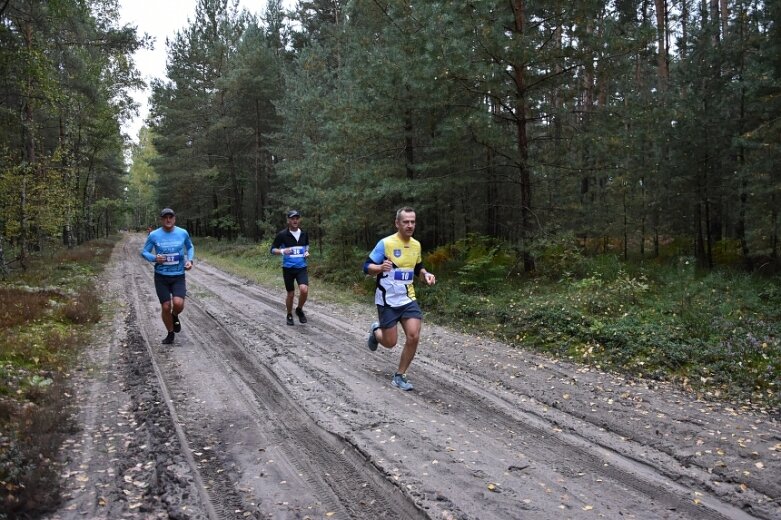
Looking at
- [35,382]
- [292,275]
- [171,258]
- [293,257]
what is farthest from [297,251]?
[35,382]

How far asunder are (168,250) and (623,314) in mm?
8320

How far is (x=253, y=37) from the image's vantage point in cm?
2988

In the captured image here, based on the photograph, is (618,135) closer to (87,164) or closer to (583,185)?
(583,185)

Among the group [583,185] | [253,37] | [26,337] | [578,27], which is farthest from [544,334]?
[253,37]

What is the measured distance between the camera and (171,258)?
797cm

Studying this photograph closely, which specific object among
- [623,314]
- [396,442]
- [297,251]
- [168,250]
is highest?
[168,250]

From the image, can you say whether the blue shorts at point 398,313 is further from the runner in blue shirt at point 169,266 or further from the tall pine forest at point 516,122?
the tall pine forest at point 516,122

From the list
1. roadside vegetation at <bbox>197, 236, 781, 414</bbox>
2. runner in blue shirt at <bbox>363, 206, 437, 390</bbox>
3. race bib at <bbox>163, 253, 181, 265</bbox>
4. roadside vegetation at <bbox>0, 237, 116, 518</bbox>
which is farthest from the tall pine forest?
race bib at <bbox>163, 253, 181, 265</bbox>

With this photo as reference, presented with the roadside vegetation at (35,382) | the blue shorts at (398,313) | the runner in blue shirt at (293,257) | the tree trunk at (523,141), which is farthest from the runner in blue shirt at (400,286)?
the tree trunk at (523,141)

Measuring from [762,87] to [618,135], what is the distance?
19.7ft

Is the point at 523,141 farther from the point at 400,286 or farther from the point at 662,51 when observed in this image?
the point at 662,51

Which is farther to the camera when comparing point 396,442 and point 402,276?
point 402,276

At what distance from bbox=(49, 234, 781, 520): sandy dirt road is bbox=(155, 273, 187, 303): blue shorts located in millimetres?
1048

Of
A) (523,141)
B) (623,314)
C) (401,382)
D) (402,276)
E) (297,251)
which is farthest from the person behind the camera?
(523,141)
